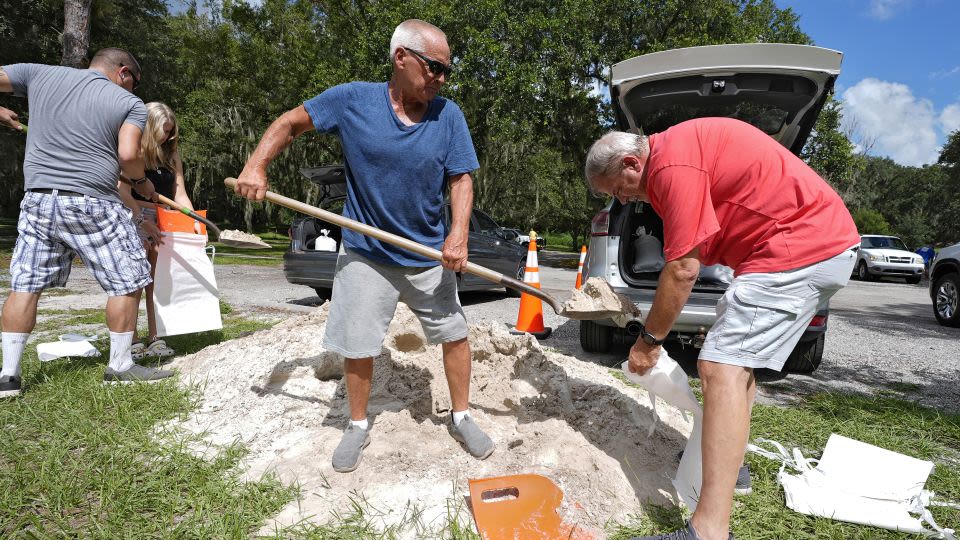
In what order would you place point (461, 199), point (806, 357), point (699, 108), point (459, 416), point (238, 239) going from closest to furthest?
point (461, 199) < point (459, 416) < point (238, 239) < point (699, 108) < point (806, 357)

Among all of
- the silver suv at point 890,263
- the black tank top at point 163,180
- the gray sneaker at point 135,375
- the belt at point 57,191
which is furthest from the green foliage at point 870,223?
the belt at point 57,191

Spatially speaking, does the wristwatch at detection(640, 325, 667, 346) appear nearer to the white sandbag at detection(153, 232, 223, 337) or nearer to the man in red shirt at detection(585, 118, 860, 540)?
the man in red shirt at detection(585, 118, 860, 540)

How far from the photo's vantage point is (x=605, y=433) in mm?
2812

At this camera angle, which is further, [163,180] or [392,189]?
[163,180]

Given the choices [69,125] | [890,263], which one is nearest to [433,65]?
[69,125]

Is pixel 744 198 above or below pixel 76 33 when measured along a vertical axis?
below

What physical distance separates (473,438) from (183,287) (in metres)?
2.92

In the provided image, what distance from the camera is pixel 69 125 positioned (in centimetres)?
304

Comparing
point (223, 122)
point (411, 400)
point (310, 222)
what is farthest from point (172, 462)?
point (223, 122)

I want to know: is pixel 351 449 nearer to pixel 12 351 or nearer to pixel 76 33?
pixel 12 351

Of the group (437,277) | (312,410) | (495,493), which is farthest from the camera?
(312,410)

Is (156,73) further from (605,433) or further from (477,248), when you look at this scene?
(605,433)

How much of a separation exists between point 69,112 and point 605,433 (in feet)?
11.8

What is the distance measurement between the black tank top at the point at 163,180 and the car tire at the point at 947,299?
32.7 ft
